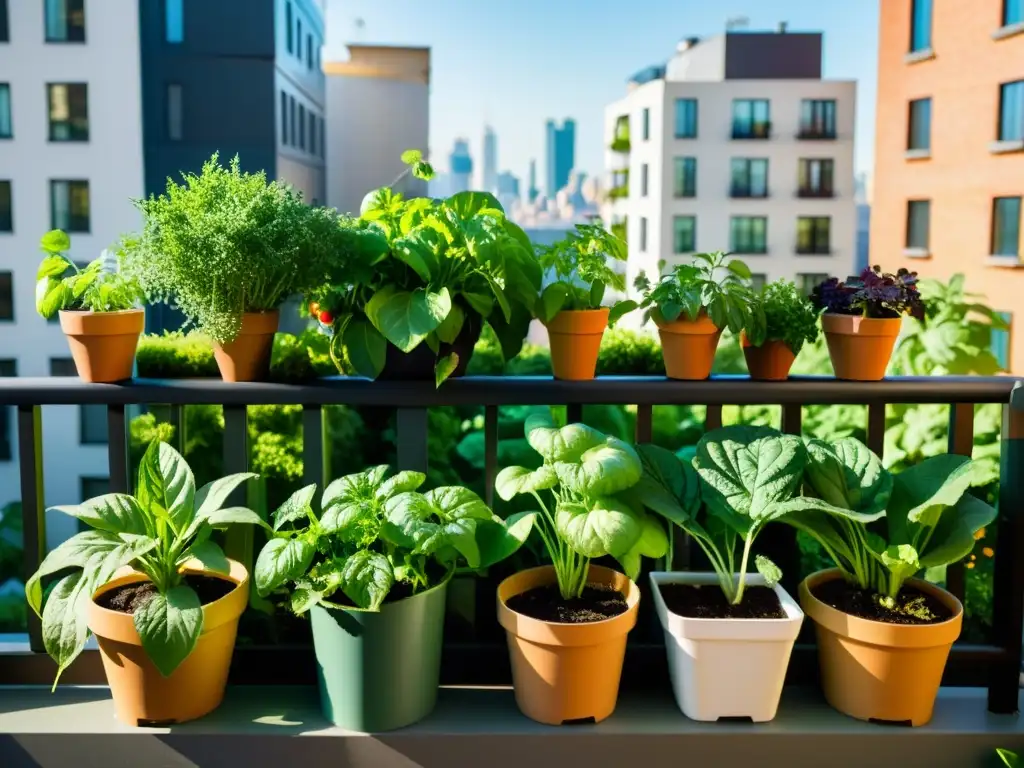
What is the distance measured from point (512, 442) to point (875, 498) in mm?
1532

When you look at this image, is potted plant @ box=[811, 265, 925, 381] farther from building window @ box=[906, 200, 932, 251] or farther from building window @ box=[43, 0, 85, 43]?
building window @ box=[43, 0, 85, 43]

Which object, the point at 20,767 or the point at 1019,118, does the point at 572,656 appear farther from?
the point at 1019,118

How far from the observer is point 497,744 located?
1.48 m

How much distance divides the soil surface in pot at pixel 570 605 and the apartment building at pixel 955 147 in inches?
519

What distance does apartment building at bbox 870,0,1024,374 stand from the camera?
46.2 ft

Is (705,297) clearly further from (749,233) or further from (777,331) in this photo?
(749,233)

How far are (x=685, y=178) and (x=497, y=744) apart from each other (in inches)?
1174

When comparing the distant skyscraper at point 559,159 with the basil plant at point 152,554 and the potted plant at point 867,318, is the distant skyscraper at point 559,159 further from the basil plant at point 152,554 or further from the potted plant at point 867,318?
the basil plant at point 152,554

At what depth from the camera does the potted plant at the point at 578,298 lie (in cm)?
159

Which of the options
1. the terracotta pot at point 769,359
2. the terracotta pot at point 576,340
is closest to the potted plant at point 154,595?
the terracotta pot at point 576,340

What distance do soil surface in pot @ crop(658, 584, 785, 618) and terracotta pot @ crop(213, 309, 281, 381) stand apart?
736mm

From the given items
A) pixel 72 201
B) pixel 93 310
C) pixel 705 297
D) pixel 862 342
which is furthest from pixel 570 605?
pixel 72 201

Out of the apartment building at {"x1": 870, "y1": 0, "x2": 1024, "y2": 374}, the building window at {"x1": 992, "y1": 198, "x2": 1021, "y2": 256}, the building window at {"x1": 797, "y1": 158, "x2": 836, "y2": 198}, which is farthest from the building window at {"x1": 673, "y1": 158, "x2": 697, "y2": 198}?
the building window at {"x1": 992, "y1": 198, "x2": 1021, "y2": 256}

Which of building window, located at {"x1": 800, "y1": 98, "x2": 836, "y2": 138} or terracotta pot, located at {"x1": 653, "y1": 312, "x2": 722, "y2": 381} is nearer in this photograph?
terracotta pot, located at {"x1": 653, "y1": 312, "x2": 722, "y2": 381}
